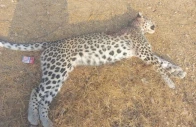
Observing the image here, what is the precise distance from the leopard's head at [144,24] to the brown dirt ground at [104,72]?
0.21 metres

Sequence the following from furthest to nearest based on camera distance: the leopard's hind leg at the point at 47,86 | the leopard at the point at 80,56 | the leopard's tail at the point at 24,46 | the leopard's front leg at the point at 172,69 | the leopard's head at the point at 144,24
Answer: the leopard's head at the point at 144,24 < the leopard's tail at the point at 24,46 < the leopard's front leg at the point at 172,69 < the leopard at the point at 80,56 < the leopard's hind leg at the point at 47,86

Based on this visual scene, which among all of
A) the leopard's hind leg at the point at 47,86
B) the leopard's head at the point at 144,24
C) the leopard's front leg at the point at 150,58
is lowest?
the leopard's hind leg at the point at 47,86

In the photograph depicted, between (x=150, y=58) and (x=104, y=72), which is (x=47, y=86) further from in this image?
(x=150, y=58)

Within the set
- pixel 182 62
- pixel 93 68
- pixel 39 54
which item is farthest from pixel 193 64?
pixel 39 54

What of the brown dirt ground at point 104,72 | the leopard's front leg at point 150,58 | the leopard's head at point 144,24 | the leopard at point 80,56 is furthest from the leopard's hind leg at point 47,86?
A: the leopard's head at point 144,24

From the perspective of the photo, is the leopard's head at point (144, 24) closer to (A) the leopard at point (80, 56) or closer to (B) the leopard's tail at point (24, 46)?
(A) the leopard at point (80, 56)

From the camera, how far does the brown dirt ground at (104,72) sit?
5.66 metres

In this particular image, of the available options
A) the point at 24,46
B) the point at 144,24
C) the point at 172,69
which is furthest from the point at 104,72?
the point at 24,46

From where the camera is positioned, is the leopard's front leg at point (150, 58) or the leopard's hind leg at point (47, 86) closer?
the leopard's hind leg at point (47, 86)

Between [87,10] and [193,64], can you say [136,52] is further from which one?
[87,10]

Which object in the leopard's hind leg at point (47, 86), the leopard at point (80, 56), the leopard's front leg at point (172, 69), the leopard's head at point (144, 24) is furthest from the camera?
the leopard's head at point (144, 24)

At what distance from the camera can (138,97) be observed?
19.5 feet

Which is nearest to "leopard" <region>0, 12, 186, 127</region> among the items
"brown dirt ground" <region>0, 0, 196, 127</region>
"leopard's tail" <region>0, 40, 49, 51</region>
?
"leopard's tail" <region>0, 40, 49, 51</region>

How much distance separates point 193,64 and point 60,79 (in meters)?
2.83
